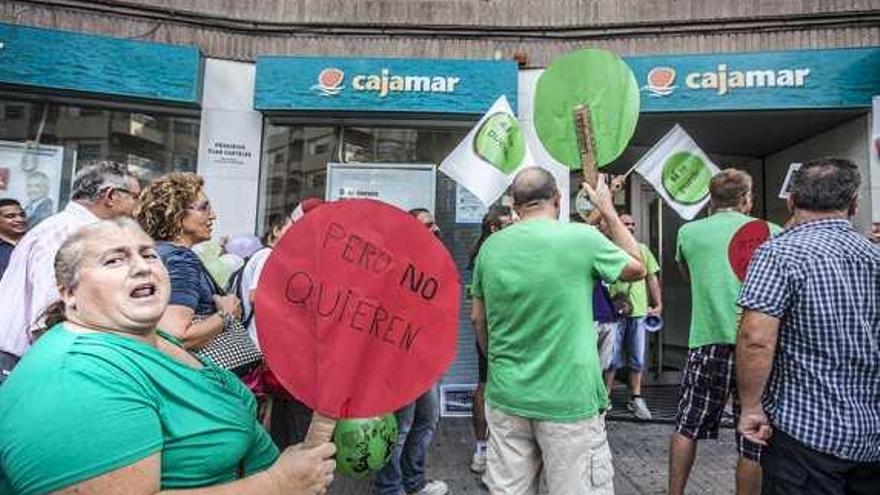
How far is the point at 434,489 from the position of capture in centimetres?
440

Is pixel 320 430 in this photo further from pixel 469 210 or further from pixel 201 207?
pixel 469 210

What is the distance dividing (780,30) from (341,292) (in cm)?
812

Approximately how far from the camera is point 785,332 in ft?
8.03

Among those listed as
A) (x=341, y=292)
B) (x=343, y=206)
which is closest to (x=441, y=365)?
(x=341, y=292)

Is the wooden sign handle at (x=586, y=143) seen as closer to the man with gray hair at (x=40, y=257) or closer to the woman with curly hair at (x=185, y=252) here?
the woman with curly hair at (x=185, y=252)

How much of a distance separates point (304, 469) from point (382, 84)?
7.02 m

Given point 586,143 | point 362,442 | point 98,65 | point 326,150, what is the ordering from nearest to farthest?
point 362,442 < point 586,143 < point 98,65 < point 326,150

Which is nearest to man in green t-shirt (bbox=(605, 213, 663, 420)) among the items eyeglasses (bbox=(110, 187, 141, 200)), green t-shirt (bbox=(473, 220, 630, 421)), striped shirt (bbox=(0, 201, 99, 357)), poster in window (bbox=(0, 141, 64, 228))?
green t-shirt (bbox=(473, 220, 630, 421))

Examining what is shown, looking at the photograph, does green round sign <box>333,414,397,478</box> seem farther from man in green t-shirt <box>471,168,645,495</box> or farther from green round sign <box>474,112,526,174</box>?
green round sign <box>474,112,526,174</box>

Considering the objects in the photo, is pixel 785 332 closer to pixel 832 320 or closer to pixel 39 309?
pixel 832 320

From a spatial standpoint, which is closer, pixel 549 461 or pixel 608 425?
pixel 549 461

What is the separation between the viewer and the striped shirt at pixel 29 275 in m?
2.98

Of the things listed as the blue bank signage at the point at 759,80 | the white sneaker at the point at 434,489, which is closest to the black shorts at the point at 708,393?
the white sneaker at the point at 434,489

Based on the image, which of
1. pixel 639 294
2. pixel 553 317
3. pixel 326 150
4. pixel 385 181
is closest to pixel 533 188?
pixel 553 317
